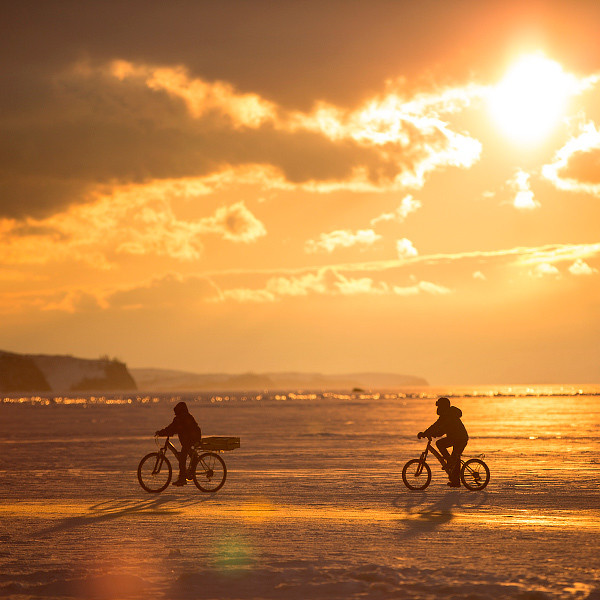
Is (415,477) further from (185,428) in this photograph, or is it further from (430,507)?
(185,428)

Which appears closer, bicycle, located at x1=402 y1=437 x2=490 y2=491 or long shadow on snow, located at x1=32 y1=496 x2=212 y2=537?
long shadow on snow, located at x1=32 y1=496 x2=212 y2=537

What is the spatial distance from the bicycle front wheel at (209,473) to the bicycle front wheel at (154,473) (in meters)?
0.68

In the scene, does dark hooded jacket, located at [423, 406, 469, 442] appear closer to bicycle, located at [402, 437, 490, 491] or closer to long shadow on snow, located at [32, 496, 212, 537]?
bicycle, located at [402, 437, 490, 491]

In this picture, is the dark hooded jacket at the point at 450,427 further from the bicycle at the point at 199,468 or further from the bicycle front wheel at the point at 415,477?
the bicycle at the point at 199,468

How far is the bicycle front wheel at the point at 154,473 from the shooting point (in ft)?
63.1

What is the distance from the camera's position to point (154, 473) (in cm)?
1922

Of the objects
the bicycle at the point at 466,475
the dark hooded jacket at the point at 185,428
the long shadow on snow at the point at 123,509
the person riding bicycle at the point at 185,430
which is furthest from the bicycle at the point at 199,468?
the bicycle at the point at 466,475

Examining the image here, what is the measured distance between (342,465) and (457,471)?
758 centimetres

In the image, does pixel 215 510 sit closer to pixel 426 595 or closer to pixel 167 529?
pixel 167 529

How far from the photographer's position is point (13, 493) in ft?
64.2

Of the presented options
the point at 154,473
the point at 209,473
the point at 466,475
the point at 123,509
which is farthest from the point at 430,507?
the point at 154,473

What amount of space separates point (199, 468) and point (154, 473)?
1052 millimetres

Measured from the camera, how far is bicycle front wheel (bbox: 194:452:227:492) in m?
19.4

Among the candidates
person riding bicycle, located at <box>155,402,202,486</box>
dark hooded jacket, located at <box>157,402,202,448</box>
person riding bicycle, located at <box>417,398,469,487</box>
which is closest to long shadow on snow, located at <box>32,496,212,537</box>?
person riding bicycle, located at <box>155,402,202,486</box>
